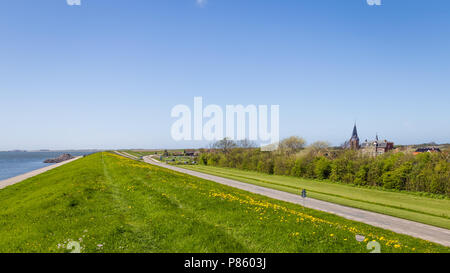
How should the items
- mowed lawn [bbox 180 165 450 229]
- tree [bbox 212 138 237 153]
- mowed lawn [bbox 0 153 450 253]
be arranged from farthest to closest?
tree [bbox 212 138 237 153]
mowed lawn [bbox 180 165 450 229]
mowed lawn [bbox 0 153 450 253]

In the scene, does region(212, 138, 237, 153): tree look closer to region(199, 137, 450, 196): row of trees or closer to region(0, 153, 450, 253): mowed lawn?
region(199, 137, 450, 196): row of trees

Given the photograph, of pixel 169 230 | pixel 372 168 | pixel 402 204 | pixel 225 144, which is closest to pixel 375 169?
pixel 372 168

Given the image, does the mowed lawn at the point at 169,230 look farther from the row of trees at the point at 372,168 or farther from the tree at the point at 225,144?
the tree at the point at 225,144

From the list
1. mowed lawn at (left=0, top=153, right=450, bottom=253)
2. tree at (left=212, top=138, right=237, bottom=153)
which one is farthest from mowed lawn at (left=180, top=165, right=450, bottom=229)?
tree at (left=212, top=138, right=237, bottom=153)

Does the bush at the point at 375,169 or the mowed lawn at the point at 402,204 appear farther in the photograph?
the bush at the point at 375,169

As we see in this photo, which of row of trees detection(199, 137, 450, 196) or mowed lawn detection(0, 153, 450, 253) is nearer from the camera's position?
mowed lawn detection(0, 153, 450, 253)

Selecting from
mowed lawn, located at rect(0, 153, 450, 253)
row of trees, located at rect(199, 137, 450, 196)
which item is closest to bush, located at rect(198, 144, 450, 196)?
row of trees, located at rect(199, 137, 450, 196)

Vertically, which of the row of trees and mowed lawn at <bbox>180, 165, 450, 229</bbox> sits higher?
the row of trees

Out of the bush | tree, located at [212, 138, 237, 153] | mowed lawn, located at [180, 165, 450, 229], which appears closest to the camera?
mowed lawn, located at [180, 165, 450, 229]

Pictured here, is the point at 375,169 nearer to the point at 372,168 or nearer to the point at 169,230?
the point at 372,168

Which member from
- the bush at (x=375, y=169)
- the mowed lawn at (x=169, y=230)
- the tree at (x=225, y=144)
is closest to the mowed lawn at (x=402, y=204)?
the bush at (x=375, y=169)
